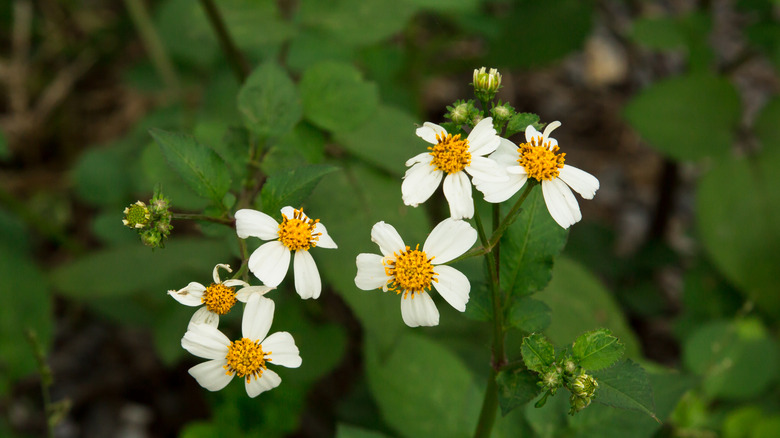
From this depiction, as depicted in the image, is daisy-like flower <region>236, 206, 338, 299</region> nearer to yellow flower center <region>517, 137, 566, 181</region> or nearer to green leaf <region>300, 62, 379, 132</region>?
yellow flower center <region>517, 137, 566, 181</region>

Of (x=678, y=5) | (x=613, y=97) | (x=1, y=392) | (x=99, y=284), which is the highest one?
(x=678, y=5)

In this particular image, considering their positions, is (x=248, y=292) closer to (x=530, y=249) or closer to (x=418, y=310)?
(x=418, y=310)

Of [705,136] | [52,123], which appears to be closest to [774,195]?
[705,136]

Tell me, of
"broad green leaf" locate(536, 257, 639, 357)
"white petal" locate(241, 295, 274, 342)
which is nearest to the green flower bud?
"white petal" locate(241, 295, 274, 342)

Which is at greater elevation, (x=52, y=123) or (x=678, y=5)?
(x=678, y=5)

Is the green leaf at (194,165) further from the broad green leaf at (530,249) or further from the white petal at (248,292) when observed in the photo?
the broad green leaf at (530,249)

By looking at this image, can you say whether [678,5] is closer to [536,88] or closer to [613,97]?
[613,97]

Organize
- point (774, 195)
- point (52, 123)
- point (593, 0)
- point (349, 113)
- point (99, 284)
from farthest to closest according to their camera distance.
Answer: point (52, 123) → point (593, 0) → point (774, 195) → point (99, 284) → point (349, 113)

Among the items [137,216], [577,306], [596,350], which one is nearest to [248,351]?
[137,216]
